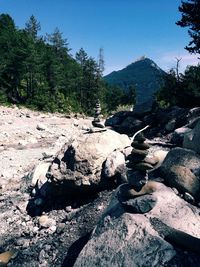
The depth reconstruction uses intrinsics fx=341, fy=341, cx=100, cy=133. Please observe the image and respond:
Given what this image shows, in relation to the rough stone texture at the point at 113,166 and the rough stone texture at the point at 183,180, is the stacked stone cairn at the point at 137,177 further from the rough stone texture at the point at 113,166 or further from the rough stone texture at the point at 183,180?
the rough stone texture at the point at 113,166

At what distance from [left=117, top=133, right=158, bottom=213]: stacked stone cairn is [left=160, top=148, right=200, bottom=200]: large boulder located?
78 cm

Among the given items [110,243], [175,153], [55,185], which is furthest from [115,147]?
[110,243]

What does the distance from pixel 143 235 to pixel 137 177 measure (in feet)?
3.88

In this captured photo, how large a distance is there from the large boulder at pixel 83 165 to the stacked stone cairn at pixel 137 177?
2.61 m

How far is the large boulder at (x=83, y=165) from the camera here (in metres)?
9.23

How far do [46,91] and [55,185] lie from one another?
4819 centimetres

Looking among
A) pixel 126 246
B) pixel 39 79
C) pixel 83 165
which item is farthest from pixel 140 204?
pixel 39 79

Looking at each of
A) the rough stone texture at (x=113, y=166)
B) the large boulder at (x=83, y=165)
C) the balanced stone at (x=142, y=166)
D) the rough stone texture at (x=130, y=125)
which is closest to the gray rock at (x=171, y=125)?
the rough stone texture at (x=130, y=125)

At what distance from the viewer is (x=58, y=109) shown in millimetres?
50969

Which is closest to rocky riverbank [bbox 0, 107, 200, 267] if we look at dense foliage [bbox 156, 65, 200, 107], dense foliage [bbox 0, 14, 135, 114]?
dense foliage [bbox 156, 65, 200, 107]

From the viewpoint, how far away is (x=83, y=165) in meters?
9.25

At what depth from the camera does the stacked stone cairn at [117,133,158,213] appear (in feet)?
20.2

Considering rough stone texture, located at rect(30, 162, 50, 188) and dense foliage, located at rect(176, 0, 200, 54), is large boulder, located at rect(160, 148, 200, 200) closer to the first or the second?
rough stone texture, located at rect(30, 162, 50, 188)

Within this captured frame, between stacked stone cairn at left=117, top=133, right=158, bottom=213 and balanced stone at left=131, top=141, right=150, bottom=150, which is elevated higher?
balanced stone at left=131, top=141, right=150, bottom=150
